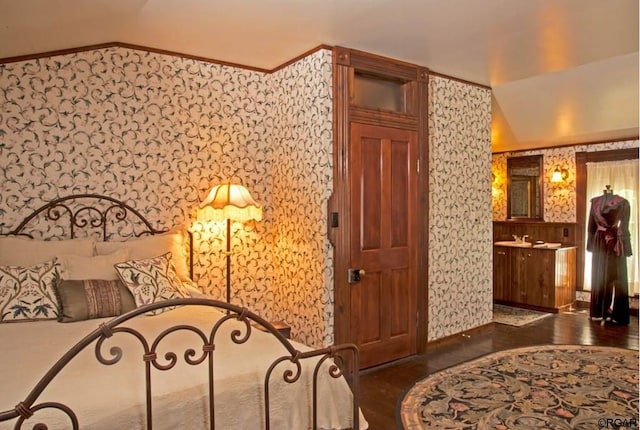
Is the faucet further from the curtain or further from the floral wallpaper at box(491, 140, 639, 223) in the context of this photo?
the curtain

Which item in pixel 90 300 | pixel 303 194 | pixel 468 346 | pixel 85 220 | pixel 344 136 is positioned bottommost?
pixel 468 346

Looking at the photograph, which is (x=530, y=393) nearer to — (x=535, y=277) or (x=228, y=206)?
(x=228, y=206)

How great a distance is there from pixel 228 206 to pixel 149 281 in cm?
90

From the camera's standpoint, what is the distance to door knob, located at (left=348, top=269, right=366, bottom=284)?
139 inches

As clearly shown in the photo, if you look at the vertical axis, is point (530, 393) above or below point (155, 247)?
below

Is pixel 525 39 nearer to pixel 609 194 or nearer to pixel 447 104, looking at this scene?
pixel 447 104

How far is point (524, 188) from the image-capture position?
22.8 ft

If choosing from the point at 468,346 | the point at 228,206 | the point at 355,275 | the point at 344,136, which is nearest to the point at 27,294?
the point at 228,206

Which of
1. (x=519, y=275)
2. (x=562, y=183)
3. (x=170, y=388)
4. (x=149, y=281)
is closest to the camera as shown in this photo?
(x=170, y=388)

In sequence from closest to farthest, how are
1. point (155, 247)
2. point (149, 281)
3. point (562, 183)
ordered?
1. point (149, 281)
2. point (155, 247)
3. point (562, 183)

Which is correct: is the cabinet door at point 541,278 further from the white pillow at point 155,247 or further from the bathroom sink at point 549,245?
the white pillow at point 155,247

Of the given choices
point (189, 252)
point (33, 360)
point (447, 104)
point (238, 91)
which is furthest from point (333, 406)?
point (447, 104)

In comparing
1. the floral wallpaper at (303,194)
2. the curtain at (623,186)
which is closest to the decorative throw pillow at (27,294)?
the floral wallpaper at (303,194)

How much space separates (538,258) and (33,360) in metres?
5.82
